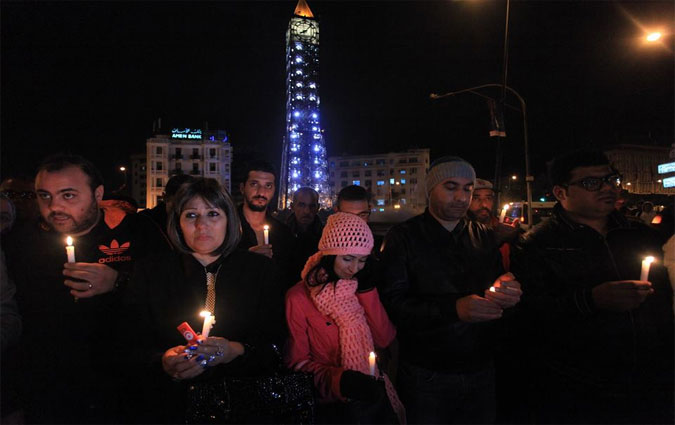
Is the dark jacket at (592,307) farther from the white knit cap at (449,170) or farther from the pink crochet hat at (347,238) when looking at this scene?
the pink crochet hat at (347,238)

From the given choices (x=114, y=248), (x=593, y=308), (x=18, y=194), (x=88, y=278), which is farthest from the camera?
(x=18, y=194)

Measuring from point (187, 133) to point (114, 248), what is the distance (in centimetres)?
7813

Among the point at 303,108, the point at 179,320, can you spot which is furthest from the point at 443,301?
the point at 303,108

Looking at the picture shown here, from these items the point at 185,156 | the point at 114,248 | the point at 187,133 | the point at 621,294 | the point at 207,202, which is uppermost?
the point at 187,133

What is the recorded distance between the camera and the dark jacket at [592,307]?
8.16 feet

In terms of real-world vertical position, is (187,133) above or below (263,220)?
above

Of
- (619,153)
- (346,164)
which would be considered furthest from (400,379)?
(346,164)

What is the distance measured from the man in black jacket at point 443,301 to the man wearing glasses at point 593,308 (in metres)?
0.38

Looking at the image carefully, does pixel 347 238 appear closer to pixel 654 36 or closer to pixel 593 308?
pixel 593 308

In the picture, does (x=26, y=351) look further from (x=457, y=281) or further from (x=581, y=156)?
(x=581, y=156)

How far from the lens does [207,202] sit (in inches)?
95.2

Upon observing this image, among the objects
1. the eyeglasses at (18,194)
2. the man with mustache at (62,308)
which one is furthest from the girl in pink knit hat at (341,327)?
Result: the eyeglasses at (18,194)

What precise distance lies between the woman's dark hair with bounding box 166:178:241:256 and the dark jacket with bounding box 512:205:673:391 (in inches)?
88.9

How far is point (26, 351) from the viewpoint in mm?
2525
